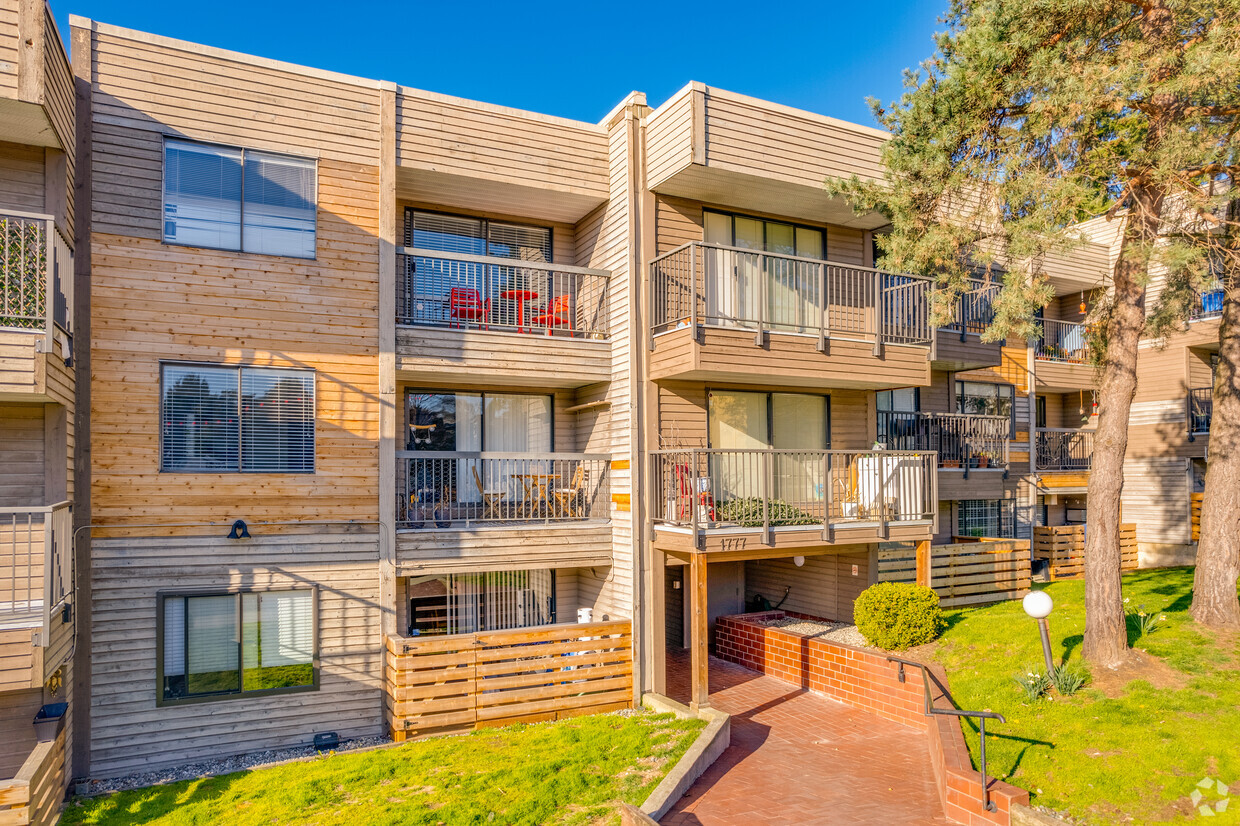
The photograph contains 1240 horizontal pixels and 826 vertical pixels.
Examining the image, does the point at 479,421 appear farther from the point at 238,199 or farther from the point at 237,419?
the point at 238,199

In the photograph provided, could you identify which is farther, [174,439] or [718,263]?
[718,263]

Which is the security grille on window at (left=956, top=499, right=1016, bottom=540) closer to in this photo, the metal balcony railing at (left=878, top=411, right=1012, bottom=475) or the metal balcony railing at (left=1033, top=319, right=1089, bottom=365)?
the metal balcony railing at (left=878, top=411, right=1012, bottom=475)

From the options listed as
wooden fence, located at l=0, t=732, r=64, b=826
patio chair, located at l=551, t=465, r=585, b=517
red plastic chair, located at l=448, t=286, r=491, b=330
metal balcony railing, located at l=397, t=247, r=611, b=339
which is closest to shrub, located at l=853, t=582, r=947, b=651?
patio chair, located at l=551, t=465, r=585, b=517

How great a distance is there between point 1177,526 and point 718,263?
16.7 metres

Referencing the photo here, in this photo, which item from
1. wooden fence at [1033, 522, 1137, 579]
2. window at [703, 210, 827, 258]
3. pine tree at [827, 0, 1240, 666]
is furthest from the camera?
wooden fence at [1033, 522, 1137, 579]

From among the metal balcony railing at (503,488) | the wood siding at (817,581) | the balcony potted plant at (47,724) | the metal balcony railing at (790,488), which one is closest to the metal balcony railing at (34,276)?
the balcony potted plant at (47,724)

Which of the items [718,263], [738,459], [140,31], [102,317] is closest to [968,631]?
[738,459]

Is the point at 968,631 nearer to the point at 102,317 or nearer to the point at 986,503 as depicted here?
the point at 986,503

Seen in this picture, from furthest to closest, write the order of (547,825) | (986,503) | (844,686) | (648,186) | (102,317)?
(986,503)
(648,186)
(844,686)
(102,317)
(547,825)

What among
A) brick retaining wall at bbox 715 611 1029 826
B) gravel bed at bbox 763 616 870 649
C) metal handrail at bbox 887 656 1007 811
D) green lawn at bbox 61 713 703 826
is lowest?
green lawn at bbox 61 713 703 826

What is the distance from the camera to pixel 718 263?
13789 mm

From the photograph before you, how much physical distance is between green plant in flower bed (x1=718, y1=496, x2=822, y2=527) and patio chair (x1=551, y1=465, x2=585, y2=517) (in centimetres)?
255

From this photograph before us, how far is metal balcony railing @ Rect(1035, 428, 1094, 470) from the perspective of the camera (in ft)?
72.4

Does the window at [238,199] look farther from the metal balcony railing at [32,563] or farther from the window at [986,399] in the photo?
the window at [986,399]
